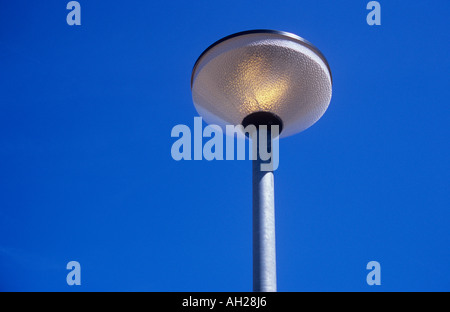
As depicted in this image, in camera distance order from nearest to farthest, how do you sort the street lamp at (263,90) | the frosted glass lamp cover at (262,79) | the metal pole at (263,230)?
1. the metal pole at (263,230)
2. the street lamp at (263,90)
3. the frosted glass lamp cover at (262,79)

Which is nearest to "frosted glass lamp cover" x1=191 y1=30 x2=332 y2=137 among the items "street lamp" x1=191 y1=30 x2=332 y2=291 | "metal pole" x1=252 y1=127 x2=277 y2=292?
"street lamp" x1=191 y1=30 x2=332 y2=291

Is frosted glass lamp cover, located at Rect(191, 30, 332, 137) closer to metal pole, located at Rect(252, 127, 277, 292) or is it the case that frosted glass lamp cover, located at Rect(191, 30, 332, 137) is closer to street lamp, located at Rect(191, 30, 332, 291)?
street lamp, located at Rect(191, 30, 332, 291)

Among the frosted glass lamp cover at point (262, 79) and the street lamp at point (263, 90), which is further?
the frosted glass lamp cover at point (262, 79)

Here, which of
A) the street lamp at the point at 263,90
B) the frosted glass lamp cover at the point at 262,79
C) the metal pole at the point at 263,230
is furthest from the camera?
the frosted glass lamp cover at the point at 262,79

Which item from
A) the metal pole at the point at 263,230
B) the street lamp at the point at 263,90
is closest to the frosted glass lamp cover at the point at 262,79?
the street lamp at the point at 263,90

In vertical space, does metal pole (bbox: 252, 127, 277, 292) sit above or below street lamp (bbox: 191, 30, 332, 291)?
below

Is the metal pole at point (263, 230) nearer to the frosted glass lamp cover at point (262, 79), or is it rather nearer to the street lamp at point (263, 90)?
the street lamp at point (263, 90)

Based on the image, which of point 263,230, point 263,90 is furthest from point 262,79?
point 263,230

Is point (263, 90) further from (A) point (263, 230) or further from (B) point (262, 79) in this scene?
(A) point (263, 230)
